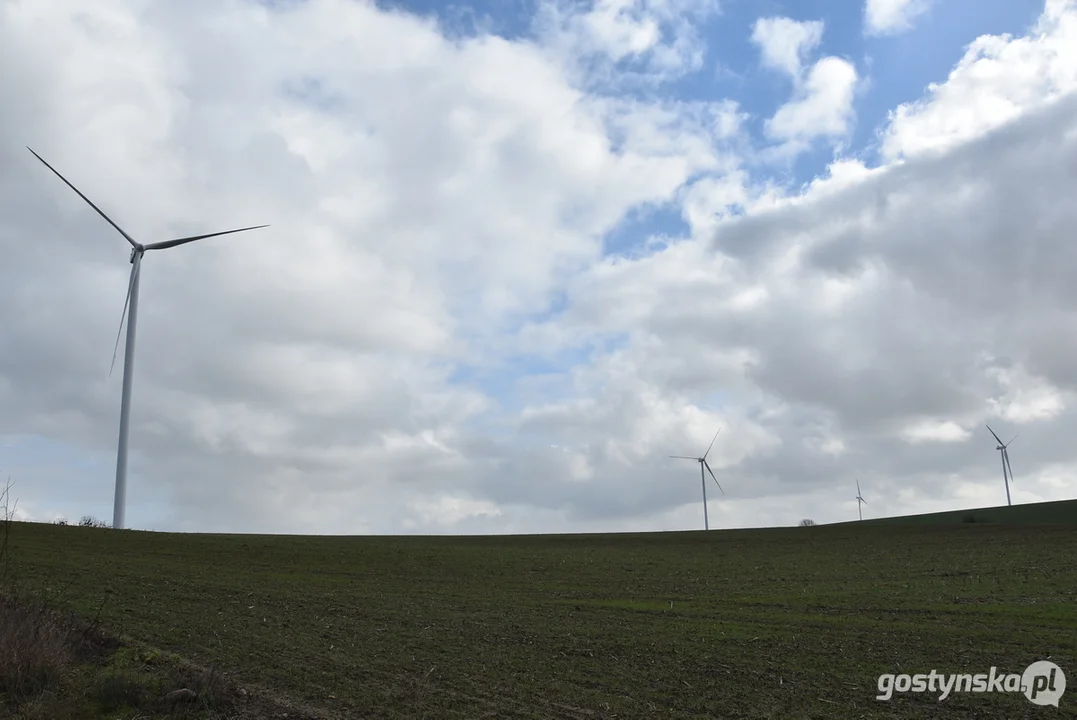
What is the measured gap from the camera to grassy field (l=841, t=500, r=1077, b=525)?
65938 millimetres

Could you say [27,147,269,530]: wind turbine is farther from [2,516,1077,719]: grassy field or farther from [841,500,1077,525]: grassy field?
[841,500,1077,525]: grassy field

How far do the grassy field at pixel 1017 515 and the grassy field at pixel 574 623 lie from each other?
25.9 m

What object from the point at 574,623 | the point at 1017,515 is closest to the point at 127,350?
the point at 574,623

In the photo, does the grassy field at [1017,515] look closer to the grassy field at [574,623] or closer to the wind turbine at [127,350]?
the grassy field at [574,623]

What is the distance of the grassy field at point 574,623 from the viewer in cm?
1396

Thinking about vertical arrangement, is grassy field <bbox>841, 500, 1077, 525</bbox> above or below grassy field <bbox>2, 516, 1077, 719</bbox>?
above

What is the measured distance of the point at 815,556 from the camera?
150 feet

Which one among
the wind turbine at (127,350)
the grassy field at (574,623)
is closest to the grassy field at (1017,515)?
the grassy field at (574,623)

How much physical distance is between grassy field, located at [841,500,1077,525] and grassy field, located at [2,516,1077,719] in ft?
85.0

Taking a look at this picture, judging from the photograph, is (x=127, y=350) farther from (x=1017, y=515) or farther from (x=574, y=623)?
(x=1017, y=515)

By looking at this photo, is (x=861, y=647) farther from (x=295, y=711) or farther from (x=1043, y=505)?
(x=1043, y=505)

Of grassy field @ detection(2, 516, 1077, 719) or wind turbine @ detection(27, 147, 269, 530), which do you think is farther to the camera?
wind turbine @ detection(27, 147, 269, 530)

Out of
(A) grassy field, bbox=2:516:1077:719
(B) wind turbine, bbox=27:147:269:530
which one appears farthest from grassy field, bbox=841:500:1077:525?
(B) wind turbine, bbox=27:147:269:530

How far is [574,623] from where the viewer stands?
861 inches
